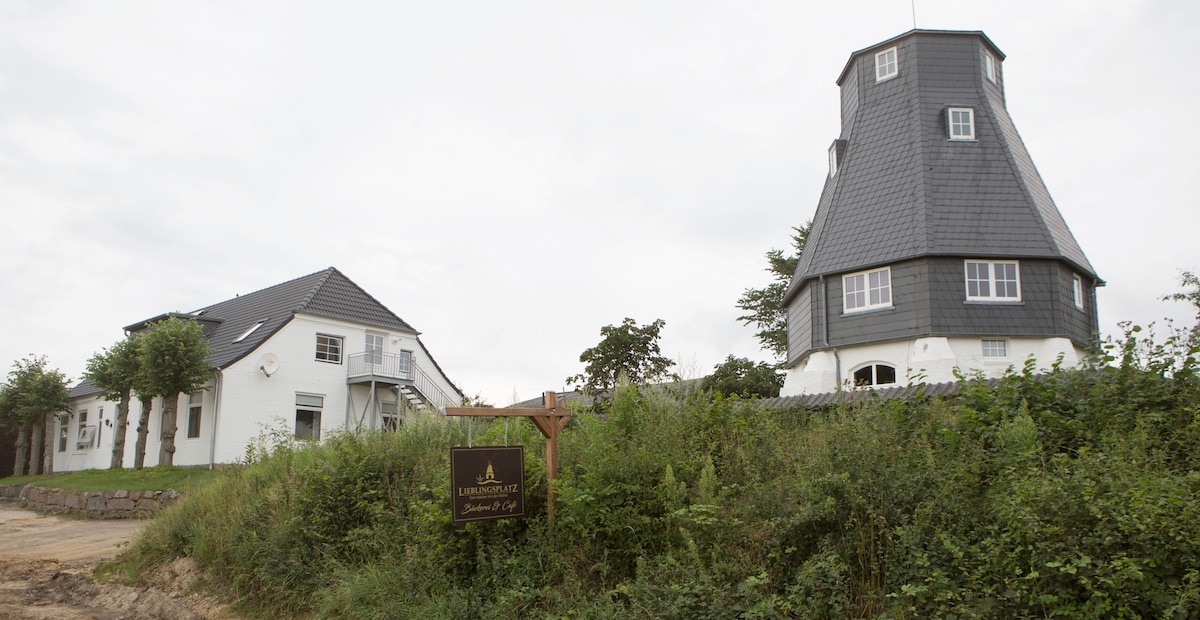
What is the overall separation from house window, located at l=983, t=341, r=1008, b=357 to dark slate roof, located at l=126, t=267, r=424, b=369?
778 inches

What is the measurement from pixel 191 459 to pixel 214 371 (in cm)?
291

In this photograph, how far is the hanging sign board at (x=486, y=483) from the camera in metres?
7.70

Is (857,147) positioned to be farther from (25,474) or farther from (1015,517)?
(25,474)

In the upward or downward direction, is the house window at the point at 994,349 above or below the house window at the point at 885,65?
below

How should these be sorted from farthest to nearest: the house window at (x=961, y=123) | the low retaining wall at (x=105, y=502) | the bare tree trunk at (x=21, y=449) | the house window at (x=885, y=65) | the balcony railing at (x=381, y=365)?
the bare tree trunk at (x=21, y=449) → the balcony railing at (x=381, y=365) → the house window at (x=885, y=65) → the house window at (x=961, y=123) → the low retaining wall at (x=105, y=502)

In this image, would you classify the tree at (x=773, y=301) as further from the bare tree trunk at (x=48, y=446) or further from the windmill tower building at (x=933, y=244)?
the bare tree trunk at (x=48, y=446)

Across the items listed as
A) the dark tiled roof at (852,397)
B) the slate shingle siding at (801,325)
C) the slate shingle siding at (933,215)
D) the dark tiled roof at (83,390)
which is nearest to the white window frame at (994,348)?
the slate shingle siding at (933,215)

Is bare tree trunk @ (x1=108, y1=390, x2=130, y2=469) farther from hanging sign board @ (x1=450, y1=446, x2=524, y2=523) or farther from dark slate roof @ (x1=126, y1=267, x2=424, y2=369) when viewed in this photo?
hanging sign board @ (x1=450, y1=446, x2=524, y2=523)

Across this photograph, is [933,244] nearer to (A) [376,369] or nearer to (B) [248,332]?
(A) [376,369]

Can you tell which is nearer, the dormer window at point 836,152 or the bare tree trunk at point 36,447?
the dormer window at point 836,152

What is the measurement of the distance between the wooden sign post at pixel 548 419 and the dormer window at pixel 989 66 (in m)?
20.5

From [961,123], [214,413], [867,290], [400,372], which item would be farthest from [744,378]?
A: [214,413]

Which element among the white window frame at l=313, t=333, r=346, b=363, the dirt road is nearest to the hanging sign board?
the dirt road

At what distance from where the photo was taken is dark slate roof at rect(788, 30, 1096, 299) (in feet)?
67.3
